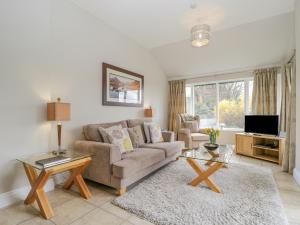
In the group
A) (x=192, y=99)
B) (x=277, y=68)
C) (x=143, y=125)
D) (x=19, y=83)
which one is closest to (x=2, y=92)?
(x=19, y=83)

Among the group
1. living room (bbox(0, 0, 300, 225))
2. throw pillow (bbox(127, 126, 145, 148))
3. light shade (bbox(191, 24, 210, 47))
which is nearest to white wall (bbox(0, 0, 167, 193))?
living room (bbox(0, 0, 300, 225))

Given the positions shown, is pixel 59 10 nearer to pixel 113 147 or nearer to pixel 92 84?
pixel 92 84

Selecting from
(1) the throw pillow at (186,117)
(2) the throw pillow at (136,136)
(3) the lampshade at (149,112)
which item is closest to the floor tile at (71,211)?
(2) the throw pillow at (136,136)

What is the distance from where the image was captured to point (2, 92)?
6.22 ft

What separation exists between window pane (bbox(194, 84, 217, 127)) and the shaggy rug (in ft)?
8.44

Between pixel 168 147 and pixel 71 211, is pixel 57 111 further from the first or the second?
pixel 168 147

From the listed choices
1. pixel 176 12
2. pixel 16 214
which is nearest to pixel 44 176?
pixel 16 214

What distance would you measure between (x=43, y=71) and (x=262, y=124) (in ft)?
14.4

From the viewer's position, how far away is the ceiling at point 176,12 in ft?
8.71

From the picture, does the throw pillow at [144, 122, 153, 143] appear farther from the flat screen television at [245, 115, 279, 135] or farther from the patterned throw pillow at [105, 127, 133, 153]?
the flat screen television at [245, 115, 279, 135]

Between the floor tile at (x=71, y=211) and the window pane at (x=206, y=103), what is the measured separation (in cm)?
424

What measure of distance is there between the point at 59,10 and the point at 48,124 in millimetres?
1718

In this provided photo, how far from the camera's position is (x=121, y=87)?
3.66 m

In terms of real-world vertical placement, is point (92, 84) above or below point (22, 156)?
above
